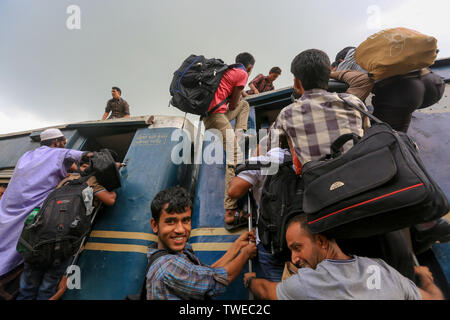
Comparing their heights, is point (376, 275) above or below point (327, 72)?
below

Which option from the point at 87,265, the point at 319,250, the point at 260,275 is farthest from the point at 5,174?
the point at 319,250

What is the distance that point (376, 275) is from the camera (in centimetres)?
92

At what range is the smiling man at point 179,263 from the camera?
111 cm

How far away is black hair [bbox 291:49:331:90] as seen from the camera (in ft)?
4.97

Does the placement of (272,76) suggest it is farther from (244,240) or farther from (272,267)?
(272,267)

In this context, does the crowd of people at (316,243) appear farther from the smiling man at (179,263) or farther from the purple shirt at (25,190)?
the purple shirt at (25,190)

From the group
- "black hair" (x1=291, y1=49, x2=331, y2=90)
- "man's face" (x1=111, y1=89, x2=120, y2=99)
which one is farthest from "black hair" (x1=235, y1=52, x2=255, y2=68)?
"man's face" (x1=111, y1=89, x2=120, y2=99)

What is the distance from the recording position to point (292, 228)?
3.96ft

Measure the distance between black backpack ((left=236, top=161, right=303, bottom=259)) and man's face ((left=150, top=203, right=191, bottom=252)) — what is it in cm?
54

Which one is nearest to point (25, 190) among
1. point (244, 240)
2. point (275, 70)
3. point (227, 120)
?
point (227, 120)

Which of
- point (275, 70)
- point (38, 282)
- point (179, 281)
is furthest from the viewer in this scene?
point (275, 70)

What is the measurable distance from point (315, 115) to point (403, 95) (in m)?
0.91
